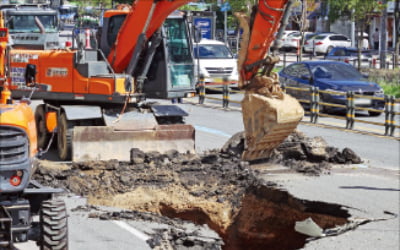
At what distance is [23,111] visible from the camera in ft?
32.3

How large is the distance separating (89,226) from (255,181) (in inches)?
169

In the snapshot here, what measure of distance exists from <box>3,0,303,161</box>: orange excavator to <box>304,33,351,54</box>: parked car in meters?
36.6

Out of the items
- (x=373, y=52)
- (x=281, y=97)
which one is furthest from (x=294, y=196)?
(x=373, y=52)

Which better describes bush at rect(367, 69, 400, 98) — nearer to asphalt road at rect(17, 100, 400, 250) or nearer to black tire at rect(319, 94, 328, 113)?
black tire at rect(319, 94, 328, 113)

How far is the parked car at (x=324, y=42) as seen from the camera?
54.8 meters

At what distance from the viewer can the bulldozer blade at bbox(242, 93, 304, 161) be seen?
15.1 metres

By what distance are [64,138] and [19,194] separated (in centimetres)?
848

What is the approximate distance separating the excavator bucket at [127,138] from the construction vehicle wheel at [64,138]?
0.52m

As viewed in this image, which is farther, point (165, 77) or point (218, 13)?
point (218, 13)

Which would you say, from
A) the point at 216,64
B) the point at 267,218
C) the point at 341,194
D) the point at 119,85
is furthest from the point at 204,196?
the point at 216,64

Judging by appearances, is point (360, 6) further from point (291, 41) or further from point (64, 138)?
point (64, 138)

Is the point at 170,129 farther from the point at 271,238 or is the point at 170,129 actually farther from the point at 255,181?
the point at 271,238

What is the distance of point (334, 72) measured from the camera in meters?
27.6

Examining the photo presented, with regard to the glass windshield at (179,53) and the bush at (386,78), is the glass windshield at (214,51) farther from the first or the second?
the glass windshield at (179,53)
